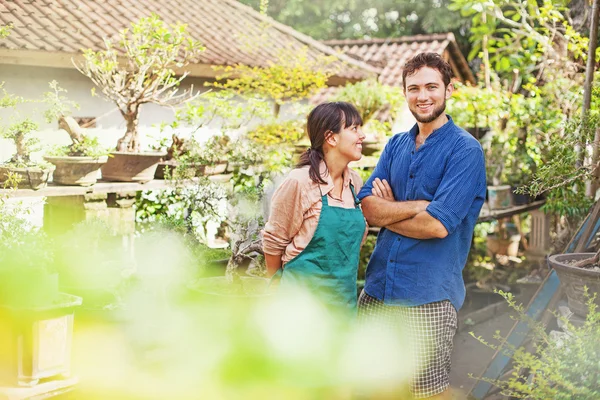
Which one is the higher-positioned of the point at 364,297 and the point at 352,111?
the point at 352,111

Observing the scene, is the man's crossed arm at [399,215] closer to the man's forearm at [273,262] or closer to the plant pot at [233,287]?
the man's forearm at [273,262]

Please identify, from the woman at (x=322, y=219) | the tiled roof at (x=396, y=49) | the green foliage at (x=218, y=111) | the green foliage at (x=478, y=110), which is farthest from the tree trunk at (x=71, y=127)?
the tiled roof at (x=396, y=49)

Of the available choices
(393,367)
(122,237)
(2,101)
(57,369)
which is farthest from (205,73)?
(393,367)

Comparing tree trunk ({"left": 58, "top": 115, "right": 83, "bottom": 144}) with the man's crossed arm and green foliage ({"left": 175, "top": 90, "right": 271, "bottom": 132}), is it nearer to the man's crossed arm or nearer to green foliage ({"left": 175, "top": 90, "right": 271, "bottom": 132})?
green foliage ({"left": 175, "top": 90, "right": 271, "bottom": 132})

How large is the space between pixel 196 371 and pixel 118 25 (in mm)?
5352

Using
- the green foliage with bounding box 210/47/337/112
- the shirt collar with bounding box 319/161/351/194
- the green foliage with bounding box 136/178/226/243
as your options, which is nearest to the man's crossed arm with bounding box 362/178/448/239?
the shirt collar with bounding box 319/161/351/194

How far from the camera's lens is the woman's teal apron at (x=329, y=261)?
3100 mm

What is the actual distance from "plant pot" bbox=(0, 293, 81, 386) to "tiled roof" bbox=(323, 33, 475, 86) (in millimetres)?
11983

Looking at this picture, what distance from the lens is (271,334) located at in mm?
3635

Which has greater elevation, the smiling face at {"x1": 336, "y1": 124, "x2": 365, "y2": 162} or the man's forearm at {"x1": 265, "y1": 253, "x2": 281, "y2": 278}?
the smiling face at {"x1": 336, "y1": 124, "x2": 365, "y2": 162}

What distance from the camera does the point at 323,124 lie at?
314cm

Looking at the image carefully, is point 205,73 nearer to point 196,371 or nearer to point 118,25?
point 118,25

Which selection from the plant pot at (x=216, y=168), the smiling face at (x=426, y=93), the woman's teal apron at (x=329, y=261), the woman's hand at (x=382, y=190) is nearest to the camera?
the woman's teal apron at (x=329, y=261)

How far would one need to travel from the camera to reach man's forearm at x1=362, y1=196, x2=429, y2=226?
3.20 meters
